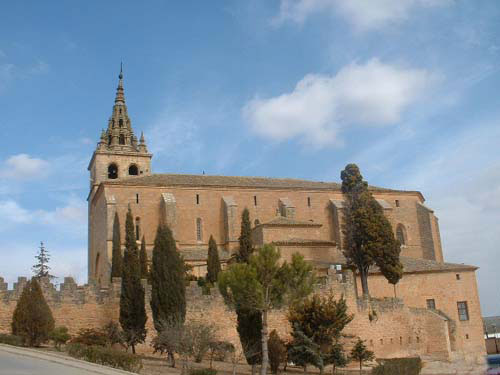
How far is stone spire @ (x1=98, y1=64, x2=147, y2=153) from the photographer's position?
167 ft

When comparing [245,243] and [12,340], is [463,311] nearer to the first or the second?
[245,243]

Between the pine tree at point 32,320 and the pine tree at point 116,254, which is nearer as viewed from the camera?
the pine tree at point 32,320

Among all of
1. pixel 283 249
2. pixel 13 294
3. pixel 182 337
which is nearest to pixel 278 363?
pixel 182 337

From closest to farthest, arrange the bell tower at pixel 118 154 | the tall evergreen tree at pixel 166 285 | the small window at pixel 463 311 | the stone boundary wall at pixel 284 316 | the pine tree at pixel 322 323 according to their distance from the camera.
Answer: the tall evergreen tree at pixel 166 285 → the pine tree at pixel 322 323 → the stone boundary wall at pixel 284 316 → the small window at pixel 463 311 → the bell tower at pixel 118 154

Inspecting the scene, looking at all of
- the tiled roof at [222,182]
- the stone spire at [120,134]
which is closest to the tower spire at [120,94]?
the stone spire at [120,134]

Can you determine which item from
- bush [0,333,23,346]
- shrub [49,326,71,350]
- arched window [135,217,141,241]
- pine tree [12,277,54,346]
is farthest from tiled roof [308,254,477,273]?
bush [0,333,23,346]

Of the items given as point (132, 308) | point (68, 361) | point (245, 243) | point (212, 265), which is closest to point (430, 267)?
point (245, 243)

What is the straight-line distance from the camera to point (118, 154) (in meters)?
50.2

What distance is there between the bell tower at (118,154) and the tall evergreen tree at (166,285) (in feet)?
89.3

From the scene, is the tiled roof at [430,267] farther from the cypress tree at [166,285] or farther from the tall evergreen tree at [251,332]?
the tall evergreen tree at [251,332]

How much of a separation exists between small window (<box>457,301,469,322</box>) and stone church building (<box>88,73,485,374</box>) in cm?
6

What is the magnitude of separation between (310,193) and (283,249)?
12.3 meters

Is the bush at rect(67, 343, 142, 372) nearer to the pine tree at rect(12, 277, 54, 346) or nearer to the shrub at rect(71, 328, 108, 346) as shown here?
the pine tree at rect(12, 277, 54, 346)

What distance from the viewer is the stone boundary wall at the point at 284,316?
22828 millimetres
